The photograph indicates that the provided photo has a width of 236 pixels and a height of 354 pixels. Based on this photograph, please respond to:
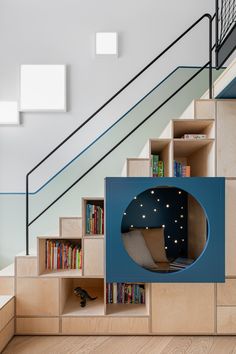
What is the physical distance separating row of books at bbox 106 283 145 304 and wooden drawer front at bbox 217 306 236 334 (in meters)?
0.68

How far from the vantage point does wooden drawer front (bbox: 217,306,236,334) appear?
8.50ft

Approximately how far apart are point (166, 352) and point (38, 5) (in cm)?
384

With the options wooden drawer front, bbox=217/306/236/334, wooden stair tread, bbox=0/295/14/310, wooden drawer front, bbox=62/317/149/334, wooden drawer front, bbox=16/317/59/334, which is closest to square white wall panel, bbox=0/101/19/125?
wooden stair tread, bbox=0/295/14/310

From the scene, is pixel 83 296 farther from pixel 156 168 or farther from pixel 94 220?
pixel 156 168

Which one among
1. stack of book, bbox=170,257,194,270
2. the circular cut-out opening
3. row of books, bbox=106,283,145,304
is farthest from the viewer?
the circular cut-out opening

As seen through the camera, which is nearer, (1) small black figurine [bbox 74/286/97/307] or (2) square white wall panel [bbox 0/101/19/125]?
(1) small black figurine [bbox 74/286/97/307]

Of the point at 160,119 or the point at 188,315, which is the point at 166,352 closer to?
the point at 188,315

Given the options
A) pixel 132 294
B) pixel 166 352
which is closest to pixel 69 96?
pixel 132 294

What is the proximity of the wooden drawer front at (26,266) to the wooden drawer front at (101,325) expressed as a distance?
475 millimetres

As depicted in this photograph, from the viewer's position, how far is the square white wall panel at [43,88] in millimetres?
3672

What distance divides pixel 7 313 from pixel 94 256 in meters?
0.80

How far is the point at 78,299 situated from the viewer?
2965 millimetres

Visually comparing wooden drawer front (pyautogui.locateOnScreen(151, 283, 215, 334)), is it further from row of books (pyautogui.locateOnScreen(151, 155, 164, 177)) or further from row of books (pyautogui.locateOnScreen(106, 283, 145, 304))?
row of books (pyautogui.locateOnScreen(151, 155, 164, 177))

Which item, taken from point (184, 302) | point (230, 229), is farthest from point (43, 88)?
point (184, 302)
